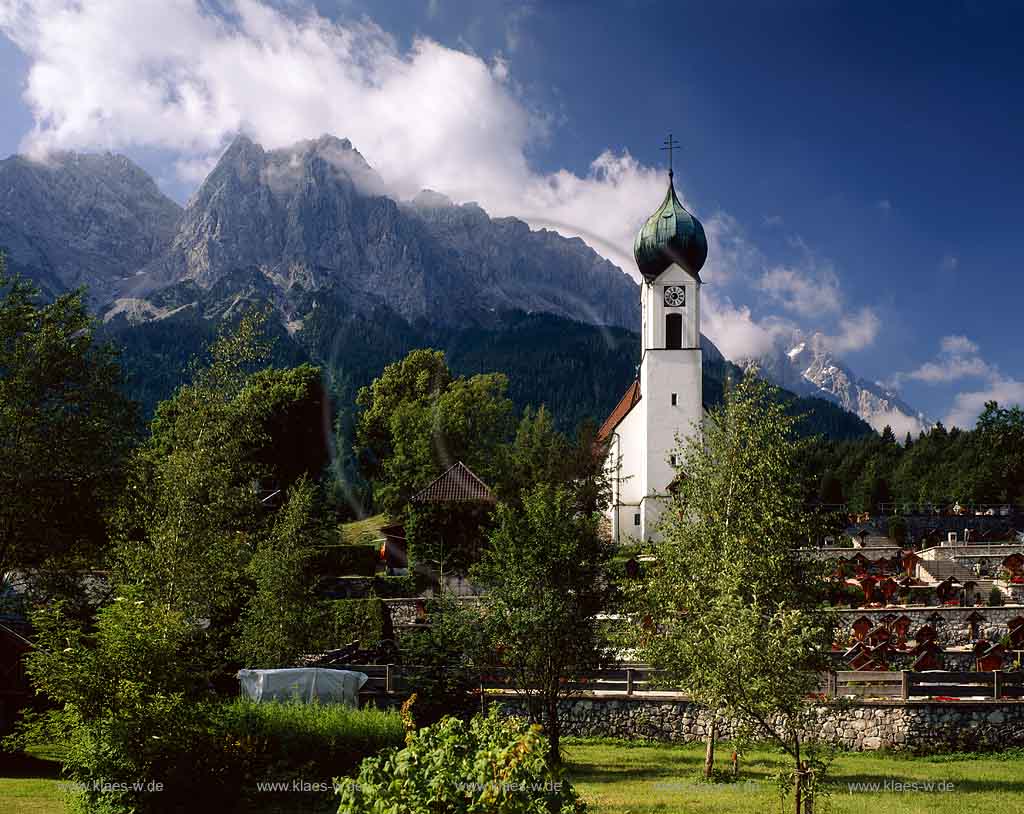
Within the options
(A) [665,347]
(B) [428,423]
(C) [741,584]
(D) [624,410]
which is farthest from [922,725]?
(D) [624,410]

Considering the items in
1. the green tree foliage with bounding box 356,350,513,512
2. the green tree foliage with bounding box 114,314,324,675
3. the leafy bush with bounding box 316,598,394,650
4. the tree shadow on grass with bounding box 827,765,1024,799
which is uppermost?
the green tree foliage with bounding box 356,350,513,512

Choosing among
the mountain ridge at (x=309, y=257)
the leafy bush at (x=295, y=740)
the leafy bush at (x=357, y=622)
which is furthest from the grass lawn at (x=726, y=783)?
the mountain ridge at (x=309, y=257)

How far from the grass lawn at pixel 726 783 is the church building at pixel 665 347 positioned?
3094 centimetres

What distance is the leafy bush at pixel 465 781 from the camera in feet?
16.5

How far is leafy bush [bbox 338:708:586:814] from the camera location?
16.5 ft

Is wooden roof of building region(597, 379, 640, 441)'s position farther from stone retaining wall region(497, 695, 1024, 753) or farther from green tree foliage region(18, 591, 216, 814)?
green tree foliage region(18, 591, 216, 814)

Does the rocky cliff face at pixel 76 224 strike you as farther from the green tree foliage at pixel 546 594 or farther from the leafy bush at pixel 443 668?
the green tree foliage at pixel 546 594

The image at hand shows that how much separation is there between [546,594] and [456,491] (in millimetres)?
22448

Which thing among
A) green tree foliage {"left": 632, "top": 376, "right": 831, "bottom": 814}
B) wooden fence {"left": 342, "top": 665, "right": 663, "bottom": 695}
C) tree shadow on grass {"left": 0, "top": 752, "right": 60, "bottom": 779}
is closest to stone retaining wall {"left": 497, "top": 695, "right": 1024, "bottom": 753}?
wooden fence {"left": 342, "top": 665, "right": 663, "bottom": 695}

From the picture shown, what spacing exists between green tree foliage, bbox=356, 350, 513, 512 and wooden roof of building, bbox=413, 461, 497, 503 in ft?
10.9

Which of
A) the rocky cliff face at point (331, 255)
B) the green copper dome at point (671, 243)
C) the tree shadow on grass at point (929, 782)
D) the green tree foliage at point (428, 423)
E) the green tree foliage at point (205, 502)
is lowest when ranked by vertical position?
the tree shadow on grass at point (929, 782)

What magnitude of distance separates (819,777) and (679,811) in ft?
10.4

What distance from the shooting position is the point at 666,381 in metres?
51.6

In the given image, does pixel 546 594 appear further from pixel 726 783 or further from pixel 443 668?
pixel 726 783
